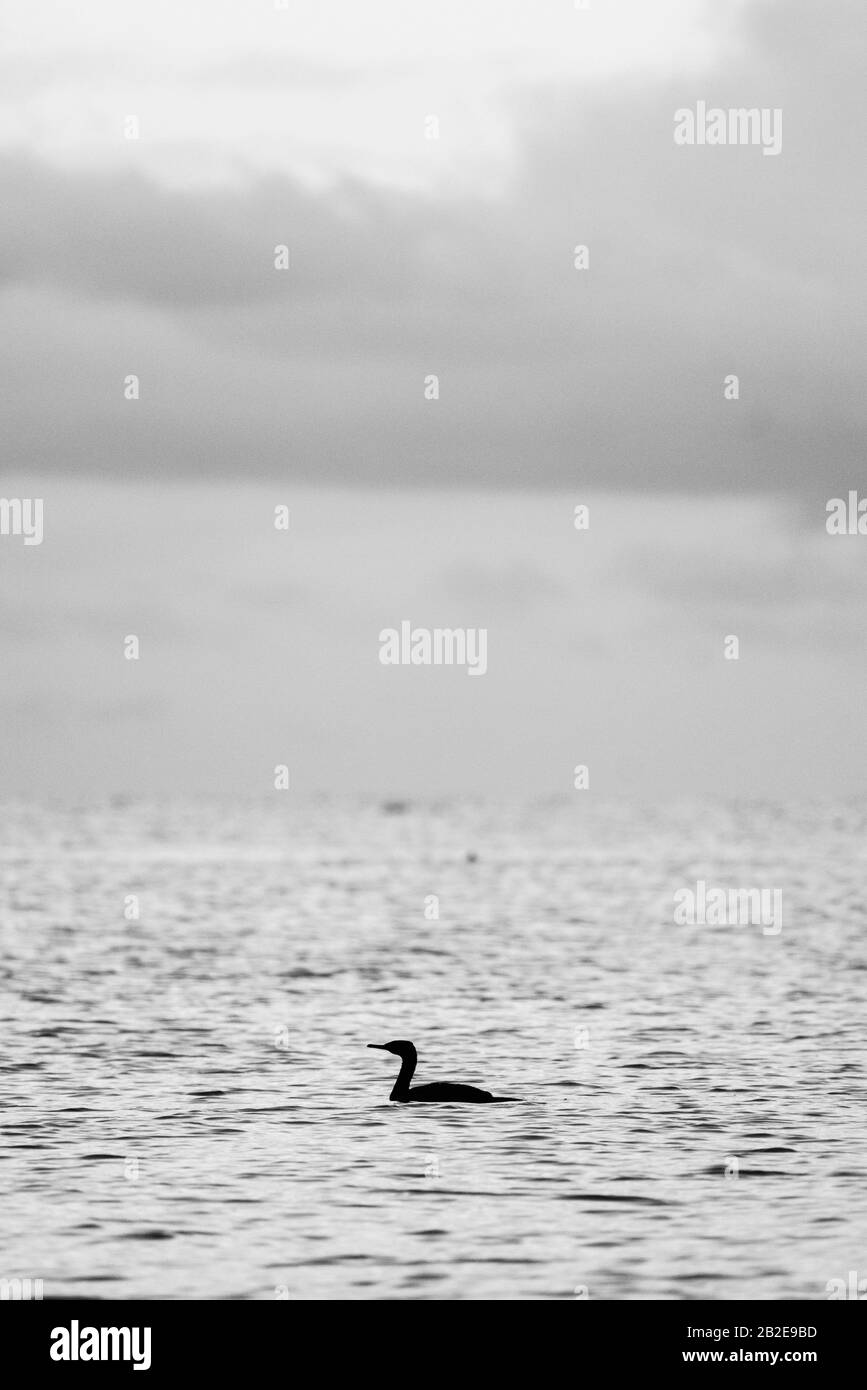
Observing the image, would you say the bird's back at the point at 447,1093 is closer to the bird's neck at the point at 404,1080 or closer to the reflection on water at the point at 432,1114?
the bird's neck at the point at 404,1080

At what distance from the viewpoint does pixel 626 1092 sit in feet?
108

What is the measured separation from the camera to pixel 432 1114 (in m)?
30.7

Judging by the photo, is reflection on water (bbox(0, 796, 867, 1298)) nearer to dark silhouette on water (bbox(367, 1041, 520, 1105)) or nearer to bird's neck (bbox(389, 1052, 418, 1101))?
bird's neck (bbox(389, 1052, 418, 1101))

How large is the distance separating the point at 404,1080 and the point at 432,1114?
1474mm

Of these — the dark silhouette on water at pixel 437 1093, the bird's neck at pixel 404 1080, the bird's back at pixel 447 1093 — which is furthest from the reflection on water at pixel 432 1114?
the bird's back at pixel 447 1093

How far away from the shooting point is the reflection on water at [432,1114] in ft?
72.0

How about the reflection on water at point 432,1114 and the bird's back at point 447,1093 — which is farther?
the bird's back at point 447,1093

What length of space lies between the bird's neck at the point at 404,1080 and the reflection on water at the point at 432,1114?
0.43 m

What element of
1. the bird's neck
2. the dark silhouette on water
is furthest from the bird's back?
the bird's neck

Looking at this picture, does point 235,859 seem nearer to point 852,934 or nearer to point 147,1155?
point 852,934

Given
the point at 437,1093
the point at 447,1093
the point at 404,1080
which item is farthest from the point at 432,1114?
the point at 404,1080
